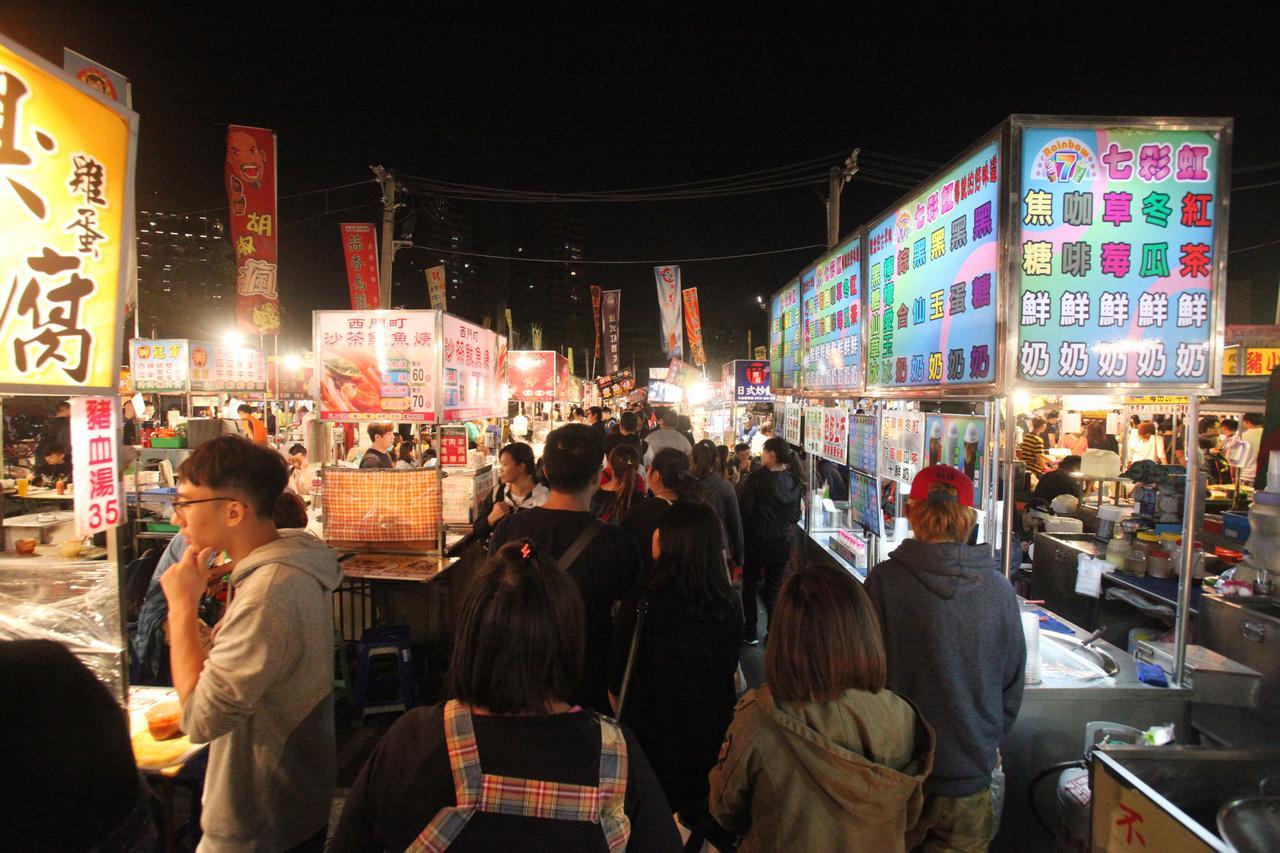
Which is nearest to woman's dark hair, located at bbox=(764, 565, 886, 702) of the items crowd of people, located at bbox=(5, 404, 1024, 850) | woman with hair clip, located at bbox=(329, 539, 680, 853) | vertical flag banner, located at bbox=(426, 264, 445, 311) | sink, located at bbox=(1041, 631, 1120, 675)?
crowd of people, located at bbox=(5, 404, 1024, 850)

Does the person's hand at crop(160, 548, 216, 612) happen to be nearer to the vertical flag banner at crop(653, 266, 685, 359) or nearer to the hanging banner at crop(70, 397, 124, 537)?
the hanging banner at crop(70, 397, 124, 537)

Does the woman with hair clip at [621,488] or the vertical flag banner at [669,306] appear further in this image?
the vertical flag banner at [669,306]

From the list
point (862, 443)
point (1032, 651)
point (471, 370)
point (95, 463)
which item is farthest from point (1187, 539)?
point (471, 370)

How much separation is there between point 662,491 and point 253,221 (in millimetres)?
10529

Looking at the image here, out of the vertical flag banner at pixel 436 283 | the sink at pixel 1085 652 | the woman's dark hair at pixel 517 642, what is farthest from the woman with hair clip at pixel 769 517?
the vertical flag banner at pixel 436 283

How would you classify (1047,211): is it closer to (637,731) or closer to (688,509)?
(688,509)

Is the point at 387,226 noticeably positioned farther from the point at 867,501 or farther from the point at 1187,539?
the point at 1187,539

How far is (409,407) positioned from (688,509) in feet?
14.6

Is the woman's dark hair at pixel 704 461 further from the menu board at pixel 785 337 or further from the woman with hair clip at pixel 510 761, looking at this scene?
the woman with hair clip at pixel 510 761

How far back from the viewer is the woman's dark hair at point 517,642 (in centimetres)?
143

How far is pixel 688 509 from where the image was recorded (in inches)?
131

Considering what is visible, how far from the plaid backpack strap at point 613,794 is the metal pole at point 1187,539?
370 centimetres

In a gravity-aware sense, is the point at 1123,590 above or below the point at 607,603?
below

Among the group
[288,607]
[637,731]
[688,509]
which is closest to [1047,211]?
[688,509]
